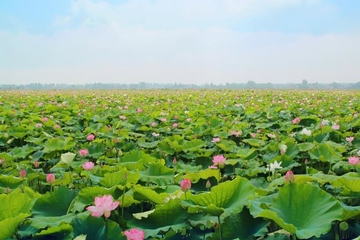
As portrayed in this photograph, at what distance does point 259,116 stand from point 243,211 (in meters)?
4.10

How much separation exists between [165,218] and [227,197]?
23 cm

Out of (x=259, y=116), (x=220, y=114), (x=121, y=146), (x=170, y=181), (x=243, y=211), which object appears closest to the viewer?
(x=243, y=211)

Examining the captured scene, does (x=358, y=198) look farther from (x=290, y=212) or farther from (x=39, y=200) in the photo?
(x=39, y=200)

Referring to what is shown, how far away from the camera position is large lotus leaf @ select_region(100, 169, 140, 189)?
1465 millimetres

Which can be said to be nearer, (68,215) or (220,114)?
(68,215)

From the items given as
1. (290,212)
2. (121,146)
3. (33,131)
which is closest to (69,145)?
(121,146)

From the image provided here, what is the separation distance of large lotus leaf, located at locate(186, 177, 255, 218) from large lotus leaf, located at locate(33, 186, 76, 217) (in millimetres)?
511

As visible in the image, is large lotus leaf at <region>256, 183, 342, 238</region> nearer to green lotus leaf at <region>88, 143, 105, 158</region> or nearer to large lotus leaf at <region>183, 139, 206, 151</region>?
large lotus leaf at <region>183, 139, 206, 151</region>

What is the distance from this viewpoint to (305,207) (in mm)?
1196

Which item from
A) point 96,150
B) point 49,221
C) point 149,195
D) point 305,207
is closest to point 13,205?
point 49,221

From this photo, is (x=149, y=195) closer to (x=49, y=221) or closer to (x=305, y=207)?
(x=49, y=221)

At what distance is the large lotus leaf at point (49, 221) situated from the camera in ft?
4.01

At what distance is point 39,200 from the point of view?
140 centimetres

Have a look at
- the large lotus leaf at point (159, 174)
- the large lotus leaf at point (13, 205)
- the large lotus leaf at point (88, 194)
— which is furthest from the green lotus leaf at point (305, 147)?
the large lotus leaf at point (13, 205)
